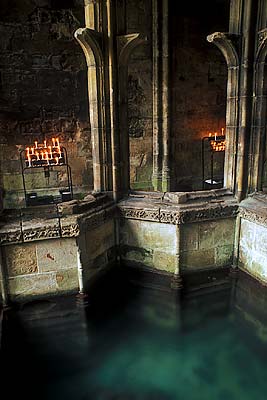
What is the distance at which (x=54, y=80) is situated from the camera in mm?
6980

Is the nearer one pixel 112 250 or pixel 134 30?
pixel 112 250

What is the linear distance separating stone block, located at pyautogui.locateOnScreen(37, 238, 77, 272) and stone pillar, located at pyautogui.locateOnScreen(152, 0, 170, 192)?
365cm

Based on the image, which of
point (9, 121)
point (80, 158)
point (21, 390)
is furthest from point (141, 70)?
point (21, 390)

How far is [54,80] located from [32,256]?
435cm

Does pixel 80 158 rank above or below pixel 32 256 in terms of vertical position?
above

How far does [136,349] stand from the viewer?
353cm

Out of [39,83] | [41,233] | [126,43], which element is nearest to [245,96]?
[126,43]

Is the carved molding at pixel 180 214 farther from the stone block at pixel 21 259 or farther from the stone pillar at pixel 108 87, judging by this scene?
the stone block at pixel 21 259

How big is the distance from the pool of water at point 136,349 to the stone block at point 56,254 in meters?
0.43

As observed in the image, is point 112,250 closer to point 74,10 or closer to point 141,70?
point 141,70

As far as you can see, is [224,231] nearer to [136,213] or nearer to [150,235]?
[150,235]

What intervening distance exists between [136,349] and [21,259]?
4.97 feet

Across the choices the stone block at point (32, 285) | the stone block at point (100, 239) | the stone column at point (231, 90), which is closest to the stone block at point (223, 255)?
the stone column at point (231, 90)

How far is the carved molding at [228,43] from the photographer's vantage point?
4074 millimetres
